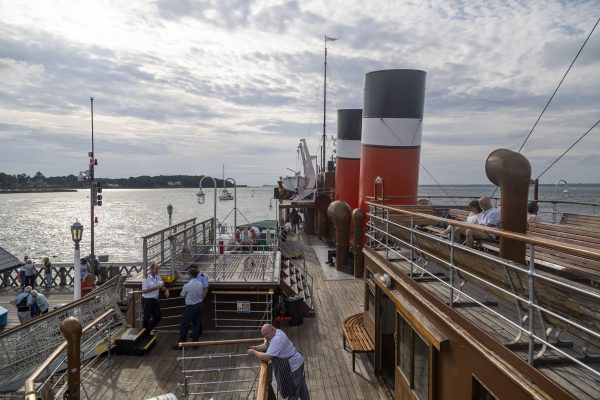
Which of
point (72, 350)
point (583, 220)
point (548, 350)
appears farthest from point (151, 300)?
point (583, 220)

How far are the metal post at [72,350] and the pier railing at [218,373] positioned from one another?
5.33ft

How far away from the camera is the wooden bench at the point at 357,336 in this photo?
8.33 m

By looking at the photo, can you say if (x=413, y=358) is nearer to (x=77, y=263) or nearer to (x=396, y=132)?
(x=396, y=132)

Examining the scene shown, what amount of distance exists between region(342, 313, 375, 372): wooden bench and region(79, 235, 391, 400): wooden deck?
0.41m

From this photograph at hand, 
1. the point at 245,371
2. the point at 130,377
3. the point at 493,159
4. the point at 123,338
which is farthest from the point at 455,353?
the point at 123,338

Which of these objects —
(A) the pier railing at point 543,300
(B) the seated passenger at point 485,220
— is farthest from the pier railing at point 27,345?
(B) the seated passenger at point 485,220

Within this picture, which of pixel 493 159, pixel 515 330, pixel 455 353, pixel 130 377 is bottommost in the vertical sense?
pixel 130 377

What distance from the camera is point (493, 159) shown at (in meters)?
4.79

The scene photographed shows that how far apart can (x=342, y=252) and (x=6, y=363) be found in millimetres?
11854

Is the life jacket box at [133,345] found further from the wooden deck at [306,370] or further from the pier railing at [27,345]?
the pier railing at [27,345]

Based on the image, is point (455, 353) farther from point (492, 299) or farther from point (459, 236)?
point (459, 236)

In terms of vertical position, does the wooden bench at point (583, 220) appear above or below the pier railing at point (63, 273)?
above

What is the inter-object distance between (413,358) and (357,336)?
326 centimetres

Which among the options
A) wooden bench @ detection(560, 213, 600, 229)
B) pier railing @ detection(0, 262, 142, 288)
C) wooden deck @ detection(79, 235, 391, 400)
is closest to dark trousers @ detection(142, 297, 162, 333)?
wooden deck @ detection(79, 235, 391, 400)
